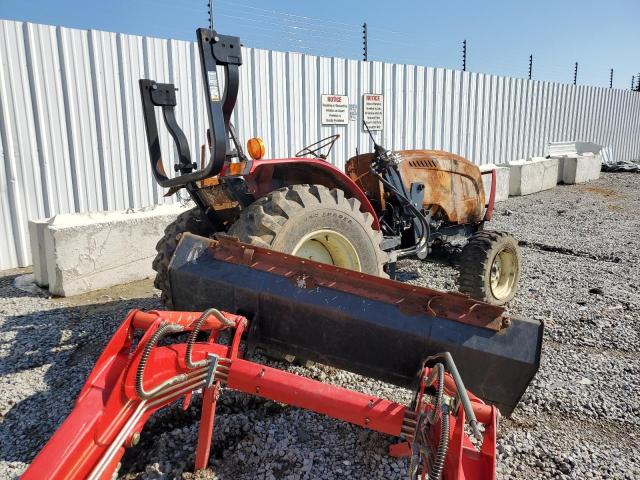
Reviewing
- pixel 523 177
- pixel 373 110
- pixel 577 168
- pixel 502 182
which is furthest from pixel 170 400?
pixel 577 168

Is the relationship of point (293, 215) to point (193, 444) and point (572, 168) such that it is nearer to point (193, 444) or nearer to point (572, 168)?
point (193, 444)

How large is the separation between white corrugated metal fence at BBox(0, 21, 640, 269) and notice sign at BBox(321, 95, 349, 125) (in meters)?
0.12

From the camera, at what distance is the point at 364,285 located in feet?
8.24

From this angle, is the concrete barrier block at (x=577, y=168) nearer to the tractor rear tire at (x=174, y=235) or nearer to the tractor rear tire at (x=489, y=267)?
the tractor rear tire at (x=489, y=267)

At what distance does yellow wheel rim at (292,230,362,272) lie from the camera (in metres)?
3.17

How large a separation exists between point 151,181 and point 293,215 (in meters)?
4.59

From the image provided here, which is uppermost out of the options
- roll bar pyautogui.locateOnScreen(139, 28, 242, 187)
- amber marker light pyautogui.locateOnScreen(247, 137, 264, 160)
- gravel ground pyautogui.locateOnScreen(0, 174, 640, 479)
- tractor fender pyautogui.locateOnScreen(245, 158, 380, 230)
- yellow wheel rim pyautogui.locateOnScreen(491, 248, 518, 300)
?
roll bar pyautogui.locateOnScreen(139, 28, 242, 187)

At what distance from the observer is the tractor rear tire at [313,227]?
2.88m

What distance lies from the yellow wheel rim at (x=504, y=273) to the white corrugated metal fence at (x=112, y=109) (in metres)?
4.48

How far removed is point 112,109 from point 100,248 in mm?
2222

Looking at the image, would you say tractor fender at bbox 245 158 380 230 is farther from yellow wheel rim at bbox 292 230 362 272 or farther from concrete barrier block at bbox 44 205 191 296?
concrete barrier block at bbox 44 205 191 296

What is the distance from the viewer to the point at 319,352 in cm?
262

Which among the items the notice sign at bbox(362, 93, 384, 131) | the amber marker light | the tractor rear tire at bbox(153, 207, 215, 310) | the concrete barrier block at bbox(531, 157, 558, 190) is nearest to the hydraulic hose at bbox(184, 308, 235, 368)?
the amber marker light

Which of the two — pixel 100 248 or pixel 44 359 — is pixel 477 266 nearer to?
pixel 44 359
